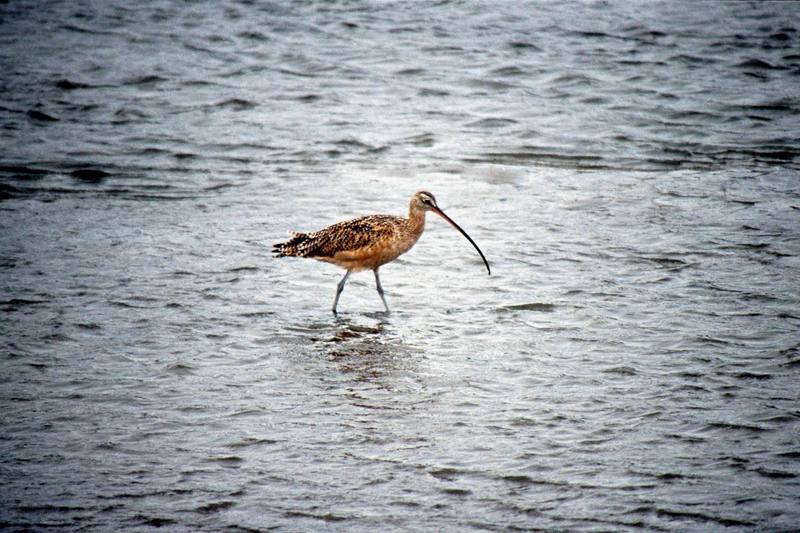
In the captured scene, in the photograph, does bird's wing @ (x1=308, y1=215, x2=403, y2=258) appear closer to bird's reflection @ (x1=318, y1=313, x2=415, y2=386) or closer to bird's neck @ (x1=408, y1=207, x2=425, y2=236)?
bird's neck @ (x1=408, y1=207, x2=425, y2=236)

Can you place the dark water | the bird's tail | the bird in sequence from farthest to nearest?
the bird's tail → the bird → the dark water

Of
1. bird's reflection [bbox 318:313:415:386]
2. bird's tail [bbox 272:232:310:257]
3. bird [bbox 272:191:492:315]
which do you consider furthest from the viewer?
bird's tail [bbox 272:232:310:257]

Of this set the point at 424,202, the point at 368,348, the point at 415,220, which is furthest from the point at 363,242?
the point at 368,348

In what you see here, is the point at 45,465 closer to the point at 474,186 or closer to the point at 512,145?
the point at 474,186

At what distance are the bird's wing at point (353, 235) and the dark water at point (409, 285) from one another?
16.5 inches

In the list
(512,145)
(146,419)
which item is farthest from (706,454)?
(512,145)

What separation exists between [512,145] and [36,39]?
9164mm

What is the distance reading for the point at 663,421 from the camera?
6477mm

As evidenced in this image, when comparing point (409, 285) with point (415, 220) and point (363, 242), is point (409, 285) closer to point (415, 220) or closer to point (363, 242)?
point (415, 220)

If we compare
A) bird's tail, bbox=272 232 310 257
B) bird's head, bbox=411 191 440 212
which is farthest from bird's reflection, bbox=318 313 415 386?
bird's head, bbox=411 191 440 212

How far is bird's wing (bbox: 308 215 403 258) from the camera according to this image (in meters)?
8.88

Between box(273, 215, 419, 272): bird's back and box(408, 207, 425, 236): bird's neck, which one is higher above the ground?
box(408, 207, 425, 236): bird's neck

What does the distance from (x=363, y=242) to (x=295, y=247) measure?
585 mm

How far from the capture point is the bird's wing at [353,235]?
29.1 feet
